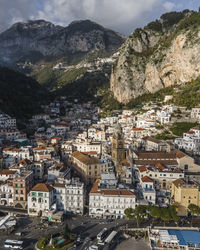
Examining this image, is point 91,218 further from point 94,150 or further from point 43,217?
point 94,150

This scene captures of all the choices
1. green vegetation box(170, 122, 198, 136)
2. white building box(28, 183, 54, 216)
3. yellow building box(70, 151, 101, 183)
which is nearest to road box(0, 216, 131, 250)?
white building box(28, 183, 54, 216)

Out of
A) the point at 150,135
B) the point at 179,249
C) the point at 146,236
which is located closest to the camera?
the point at 179,249

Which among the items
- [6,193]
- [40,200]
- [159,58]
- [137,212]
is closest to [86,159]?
[40,200]

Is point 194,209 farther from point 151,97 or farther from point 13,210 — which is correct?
point 151,97

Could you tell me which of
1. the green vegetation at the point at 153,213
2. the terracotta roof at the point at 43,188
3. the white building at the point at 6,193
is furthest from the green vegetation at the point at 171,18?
the white building at the point at 6,193

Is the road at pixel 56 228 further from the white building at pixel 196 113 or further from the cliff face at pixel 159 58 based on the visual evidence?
the cliff face at pixel 159 58

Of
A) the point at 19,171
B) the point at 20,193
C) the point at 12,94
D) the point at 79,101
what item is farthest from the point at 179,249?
the point at 79,101

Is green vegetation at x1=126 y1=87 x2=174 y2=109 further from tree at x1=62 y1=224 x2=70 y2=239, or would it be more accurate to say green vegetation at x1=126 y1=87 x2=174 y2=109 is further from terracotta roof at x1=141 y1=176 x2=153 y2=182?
tree at x1=62 y1=224 x2=70 y2=239
